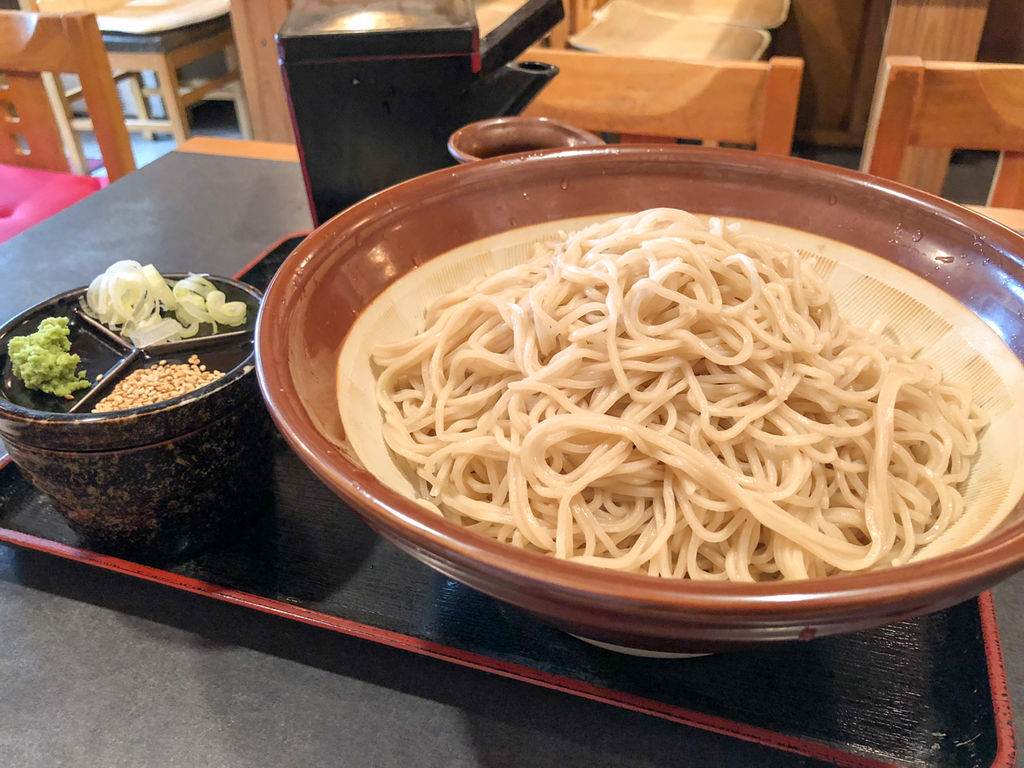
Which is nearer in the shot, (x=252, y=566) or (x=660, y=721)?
(x=660, y=721)

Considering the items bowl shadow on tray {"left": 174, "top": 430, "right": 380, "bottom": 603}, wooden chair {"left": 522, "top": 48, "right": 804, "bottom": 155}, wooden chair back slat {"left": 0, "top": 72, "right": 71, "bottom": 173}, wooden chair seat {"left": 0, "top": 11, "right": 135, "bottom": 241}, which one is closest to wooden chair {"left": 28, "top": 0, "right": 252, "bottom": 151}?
wooden chair back slat {"left": 0, "top": 72, "right": 71, "bottom": 173}

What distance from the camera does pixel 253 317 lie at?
3.62 ft

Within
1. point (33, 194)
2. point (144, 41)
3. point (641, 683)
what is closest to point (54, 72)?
point (33, 194)

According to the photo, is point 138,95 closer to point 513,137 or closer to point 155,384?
point 513,137

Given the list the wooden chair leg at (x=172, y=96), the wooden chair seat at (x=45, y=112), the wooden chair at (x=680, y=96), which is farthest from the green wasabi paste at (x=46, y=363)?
the wooden chair leg at (x=172, y=96)

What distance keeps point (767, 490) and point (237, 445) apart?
2.21ft

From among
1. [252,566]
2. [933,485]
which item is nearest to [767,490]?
[933,485]

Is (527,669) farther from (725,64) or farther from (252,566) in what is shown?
(725,64)

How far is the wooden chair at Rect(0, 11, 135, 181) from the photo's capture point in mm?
2273

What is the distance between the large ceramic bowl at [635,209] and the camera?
0.54 m

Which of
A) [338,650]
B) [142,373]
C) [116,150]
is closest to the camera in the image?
[338,650]

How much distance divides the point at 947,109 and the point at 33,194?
2.73m

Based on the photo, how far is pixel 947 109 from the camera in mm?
1702

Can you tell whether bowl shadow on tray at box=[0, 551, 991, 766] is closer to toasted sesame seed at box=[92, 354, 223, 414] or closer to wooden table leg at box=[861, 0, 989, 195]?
toasted sesame seed at box=[92, 354, 223, 414]
